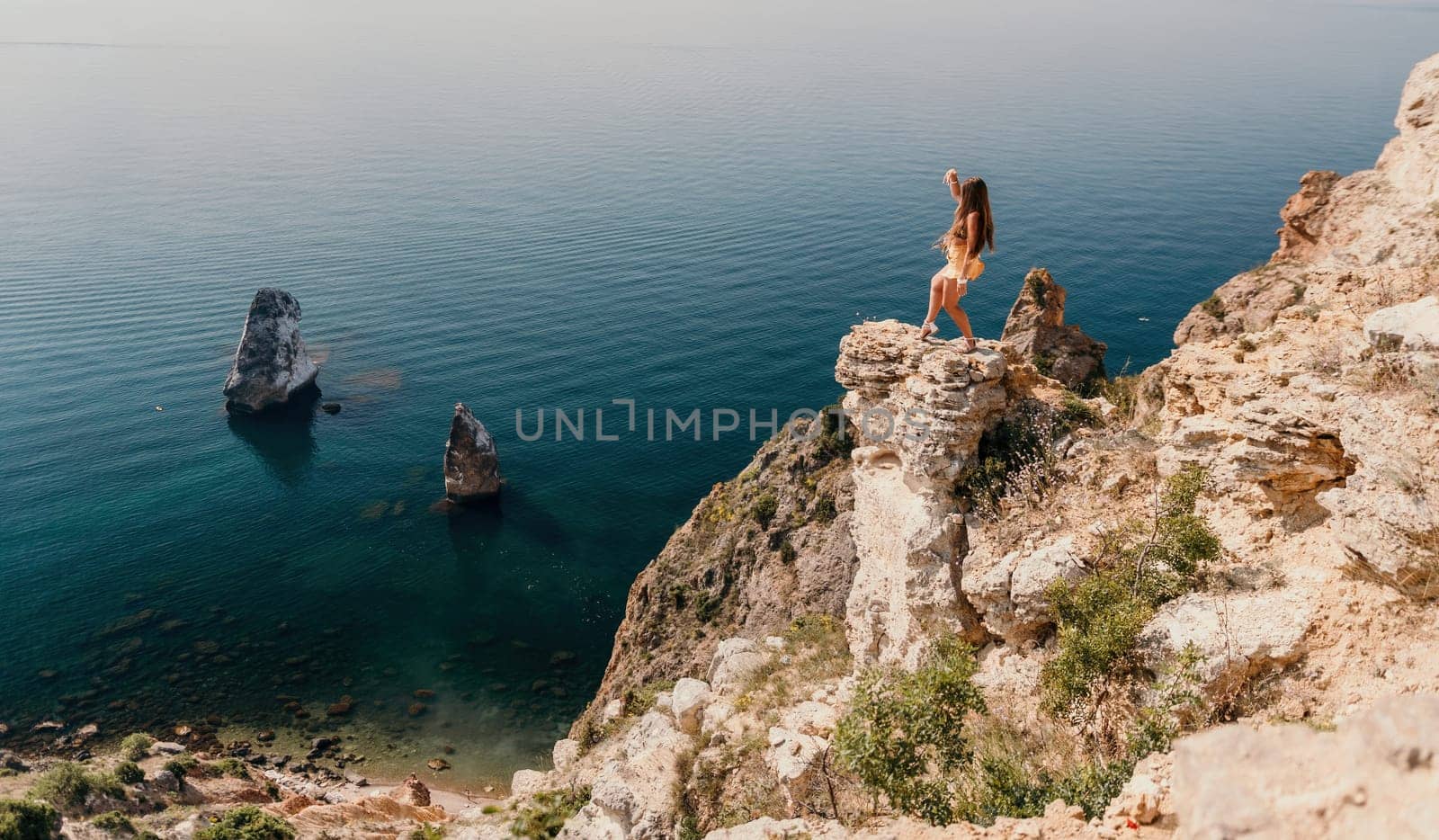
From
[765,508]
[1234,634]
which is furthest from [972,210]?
[765,508]

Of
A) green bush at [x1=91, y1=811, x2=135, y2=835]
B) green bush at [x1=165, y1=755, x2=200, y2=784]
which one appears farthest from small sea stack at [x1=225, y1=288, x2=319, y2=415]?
green bush at [x1=91, y1=811, x2=135, y2=835]

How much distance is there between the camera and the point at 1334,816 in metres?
6.09

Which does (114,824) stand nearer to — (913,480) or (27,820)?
(27,820)

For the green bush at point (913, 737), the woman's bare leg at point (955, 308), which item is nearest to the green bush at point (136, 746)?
the green bush at point (913, 737)

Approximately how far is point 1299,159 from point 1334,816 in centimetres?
13911

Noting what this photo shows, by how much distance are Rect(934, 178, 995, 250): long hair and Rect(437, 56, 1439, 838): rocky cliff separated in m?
2.73

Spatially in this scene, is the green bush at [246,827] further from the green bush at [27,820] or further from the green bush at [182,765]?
the green bush at [182,765]

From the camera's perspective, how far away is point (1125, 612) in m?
14.2

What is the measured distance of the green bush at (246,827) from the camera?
96.5 ft

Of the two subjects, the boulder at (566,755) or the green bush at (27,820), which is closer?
the green bush at (27,820)

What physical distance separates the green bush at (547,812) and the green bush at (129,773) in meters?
20.8

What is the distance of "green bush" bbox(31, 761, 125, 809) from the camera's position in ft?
103

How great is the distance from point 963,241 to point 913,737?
10621 millimetres

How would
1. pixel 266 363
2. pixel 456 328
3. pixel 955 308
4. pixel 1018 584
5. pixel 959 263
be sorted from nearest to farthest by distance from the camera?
pixel 1018 584, pixel 959 263, pixel 955 308, pixel 266 363, pixel 456 328
